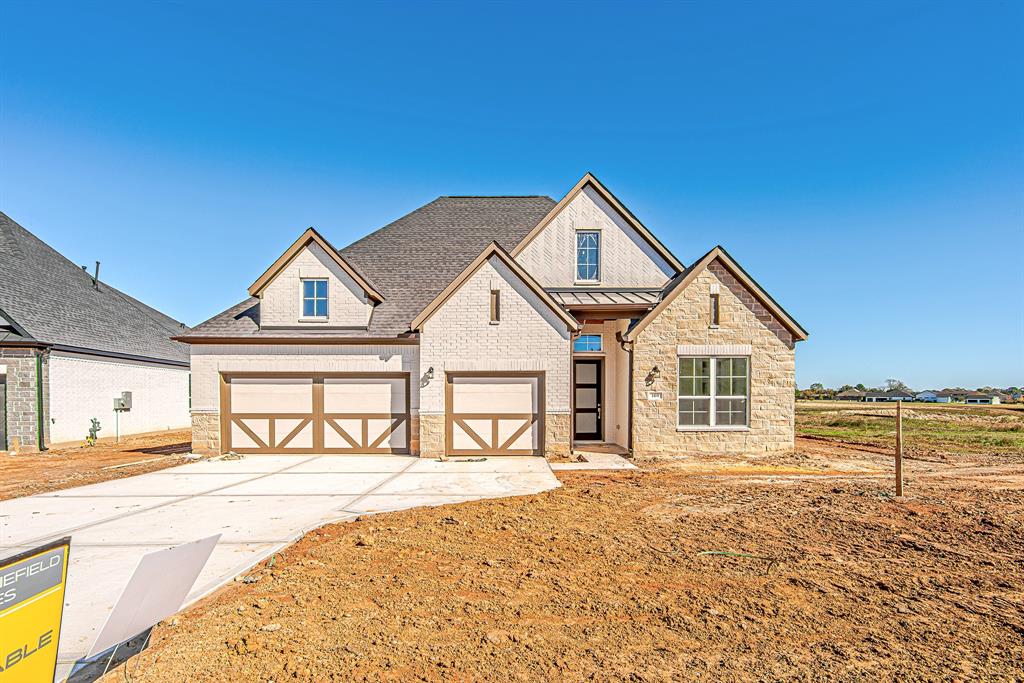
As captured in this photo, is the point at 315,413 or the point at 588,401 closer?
Answer: the point at 315,413

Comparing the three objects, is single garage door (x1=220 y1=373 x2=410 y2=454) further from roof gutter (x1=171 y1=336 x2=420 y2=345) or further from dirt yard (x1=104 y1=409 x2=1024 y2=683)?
dirt yard (x1=104 y1=409 x2=1024 y2=683)

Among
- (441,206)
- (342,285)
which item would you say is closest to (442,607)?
(342,285)

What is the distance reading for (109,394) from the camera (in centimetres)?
2033

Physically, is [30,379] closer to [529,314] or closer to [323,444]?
[323,444]

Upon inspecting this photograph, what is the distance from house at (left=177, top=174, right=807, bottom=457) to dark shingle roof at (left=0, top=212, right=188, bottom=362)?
7585 millimetres

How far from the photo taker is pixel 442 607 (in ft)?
16.3

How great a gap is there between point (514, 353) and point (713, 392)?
6072 mm

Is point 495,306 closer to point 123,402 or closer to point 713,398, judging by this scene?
point 713,398

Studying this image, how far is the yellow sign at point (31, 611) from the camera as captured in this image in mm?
2728

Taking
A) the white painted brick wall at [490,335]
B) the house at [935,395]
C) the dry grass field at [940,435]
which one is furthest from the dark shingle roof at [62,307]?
the house at [935,395]

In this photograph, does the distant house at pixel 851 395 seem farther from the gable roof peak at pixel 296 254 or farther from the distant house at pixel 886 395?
the gable roof peak at pixel 296 254

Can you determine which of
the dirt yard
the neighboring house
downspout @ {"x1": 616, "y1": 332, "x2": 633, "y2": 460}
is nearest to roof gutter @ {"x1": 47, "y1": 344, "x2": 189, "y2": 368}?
the neighboring house

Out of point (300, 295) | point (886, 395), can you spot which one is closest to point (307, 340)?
point (300, 295)

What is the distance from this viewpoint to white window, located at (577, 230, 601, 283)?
16984 mm
